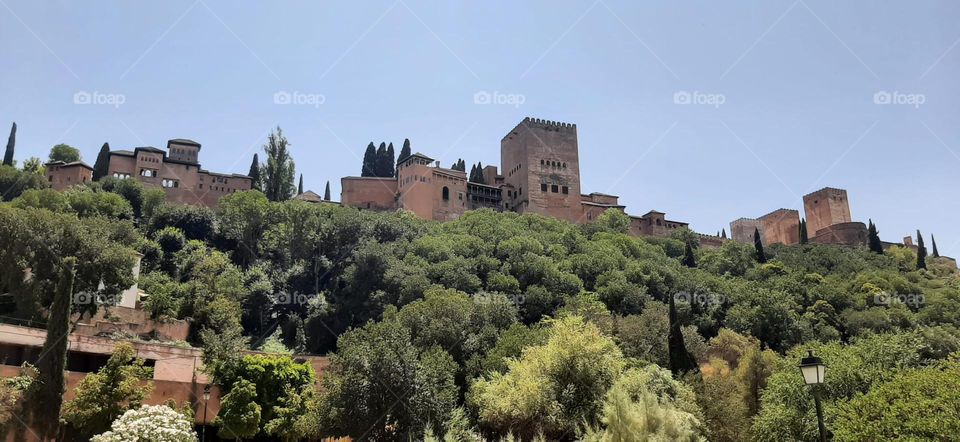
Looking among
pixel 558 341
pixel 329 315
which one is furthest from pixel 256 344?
pixel 558 341

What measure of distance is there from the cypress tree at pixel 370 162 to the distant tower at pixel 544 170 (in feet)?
49.4

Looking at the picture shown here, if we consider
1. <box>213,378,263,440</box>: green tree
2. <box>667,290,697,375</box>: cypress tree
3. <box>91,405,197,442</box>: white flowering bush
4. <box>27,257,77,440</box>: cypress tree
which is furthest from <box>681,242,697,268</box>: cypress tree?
<box>27,257,77,440</box>: cypress tree

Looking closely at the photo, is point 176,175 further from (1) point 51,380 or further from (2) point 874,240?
(2) point 874,240

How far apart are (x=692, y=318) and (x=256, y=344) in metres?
27.2

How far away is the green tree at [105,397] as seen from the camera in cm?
2394

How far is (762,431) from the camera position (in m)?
19.6

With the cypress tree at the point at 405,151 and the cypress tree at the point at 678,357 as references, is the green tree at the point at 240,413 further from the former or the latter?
the cypress tree at the point at 405,151

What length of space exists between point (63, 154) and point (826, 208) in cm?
8586

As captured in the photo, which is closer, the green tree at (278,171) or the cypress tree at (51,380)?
the cypress tree at (51,380)

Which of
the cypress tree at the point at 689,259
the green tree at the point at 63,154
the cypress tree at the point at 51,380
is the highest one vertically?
the green tree at the point at 63,154

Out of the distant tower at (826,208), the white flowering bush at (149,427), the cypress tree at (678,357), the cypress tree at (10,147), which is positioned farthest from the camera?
the distant tower at (826,208)

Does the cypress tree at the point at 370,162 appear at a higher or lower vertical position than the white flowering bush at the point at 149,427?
higher

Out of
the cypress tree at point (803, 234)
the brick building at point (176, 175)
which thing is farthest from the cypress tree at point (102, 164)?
the cypress tree at point (803, 234)

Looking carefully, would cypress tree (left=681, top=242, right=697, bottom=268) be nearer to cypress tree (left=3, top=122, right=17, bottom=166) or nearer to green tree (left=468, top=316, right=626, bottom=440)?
green tree (left=468, top=316, right=626, bottom=440)
